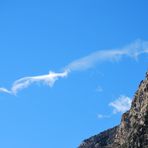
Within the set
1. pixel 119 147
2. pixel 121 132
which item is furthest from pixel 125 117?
pixel 119 147

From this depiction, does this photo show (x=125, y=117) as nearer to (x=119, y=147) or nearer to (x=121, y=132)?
(x=121, y=132)

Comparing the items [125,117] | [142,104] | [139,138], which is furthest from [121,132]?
[139,138]

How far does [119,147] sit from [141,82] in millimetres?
25603

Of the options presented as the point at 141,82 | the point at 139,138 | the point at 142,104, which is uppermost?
the point at 141,82

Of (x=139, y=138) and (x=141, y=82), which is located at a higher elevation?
(x=141, y=82)

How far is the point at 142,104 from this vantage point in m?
170

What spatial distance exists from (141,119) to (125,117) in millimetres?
29729

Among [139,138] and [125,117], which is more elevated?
[125,117]

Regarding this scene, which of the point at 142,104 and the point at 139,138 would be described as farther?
the point at 142,104

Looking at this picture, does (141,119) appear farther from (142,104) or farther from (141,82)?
(141,82)

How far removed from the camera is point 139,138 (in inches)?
6088

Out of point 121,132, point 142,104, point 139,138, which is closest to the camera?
point 139,138

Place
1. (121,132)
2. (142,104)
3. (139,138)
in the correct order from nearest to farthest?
(139,138) → (142,104) → (121,132)

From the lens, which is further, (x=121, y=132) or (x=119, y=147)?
(x=121, y=132)
